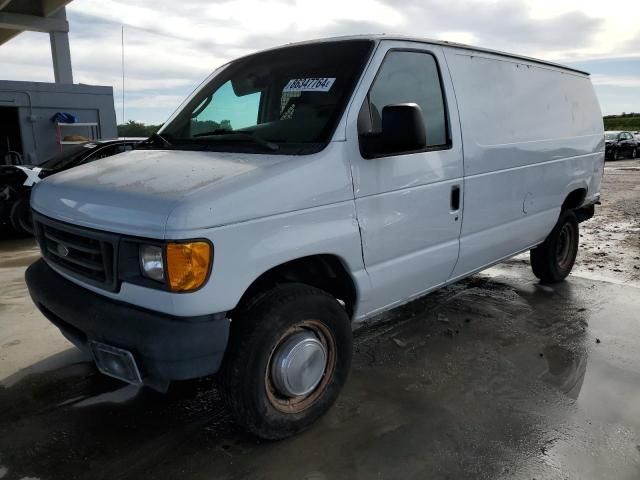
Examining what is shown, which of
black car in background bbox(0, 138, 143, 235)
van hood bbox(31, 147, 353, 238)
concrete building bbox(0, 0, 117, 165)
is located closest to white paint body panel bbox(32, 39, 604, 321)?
van hood bbox(31, 147, 353, 238)

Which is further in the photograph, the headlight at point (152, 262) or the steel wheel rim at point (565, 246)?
the steel wheel rim at point (565, 246)

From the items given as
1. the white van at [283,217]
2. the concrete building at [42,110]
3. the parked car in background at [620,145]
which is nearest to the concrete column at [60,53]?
the concrete building at [42,110]

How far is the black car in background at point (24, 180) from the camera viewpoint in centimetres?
859

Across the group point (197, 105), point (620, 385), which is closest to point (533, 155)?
point (620, 385)

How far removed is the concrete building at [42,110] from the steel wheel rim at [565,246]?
531 inches

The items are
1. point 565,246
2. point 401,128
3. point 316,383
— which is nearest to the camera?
point 401,128

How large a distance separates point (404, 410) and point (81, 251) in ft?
6.72

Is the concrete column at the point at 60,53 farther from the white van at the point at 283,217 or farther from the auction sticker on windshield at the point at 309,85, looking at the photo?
the auction sticker on windshield at the point at 309,85

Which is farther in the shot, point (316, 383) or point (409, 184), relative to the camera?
point (409, 184)

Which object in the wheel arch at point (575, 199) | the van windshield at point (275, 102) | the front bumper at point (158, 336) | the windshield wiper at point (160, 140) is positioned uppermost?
the van windshield at point (275, 102)

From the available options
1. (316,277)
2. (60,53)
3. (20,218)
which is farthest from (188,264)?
(60,53)

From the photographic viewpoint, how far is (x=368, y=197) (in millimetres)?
2967

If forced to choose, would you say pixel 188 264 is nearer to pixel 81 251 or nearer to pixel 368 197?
pixel 81 251

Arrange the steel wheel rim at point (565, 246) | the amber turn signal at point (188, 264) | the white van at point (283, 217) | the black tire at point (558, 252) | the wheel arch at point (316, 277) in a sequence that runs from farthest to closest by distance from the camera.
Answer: the steel wheel rim at point (565, 246)
the black tire at point (558, 252)
the wheel arch at point (316, 277)
the white van at point (283, 217)
the amber turn signal at point (188, 264)
